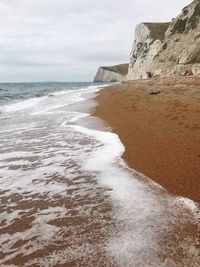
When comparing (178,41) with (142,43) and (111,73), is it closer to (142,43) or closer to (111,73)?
(142,43)

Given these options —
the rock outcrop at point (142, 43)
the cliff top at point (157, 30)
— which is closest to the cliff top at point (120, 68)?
the cliff top at point (157, 30)

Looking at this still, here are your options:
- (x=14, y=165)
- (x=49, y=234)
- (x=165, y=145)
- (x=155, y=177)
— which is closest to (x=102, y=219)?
(x=49, y=234)

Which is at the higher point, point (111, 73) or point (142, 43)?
point (142, 43)

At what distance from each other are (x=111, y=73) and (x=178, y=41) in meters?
115

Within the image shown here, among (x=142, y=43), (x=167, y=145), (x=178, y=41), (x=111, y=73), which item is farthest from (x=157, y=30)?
(x=111, y=73)

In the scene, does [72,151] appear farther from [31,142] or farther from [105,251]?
[105,251]

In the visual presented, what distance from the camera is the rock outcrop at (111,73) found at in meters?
161

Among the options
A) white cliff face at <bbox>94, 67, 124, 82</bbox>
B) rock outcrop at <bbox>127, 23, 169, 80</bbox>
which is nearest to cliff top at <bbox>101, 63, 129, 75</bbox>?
white cliff face at <bbox>94, 67, 124, 82</bbox>

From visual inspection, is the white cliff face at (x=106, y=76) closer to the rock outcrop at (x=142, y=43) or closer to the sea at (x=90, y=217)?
the rock outcrop at (x=142, y=43)

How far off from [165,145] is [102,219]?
4.17 metres

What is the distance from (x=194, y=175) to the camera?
585 centimetres

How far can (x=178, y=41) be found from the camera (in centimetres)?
5272

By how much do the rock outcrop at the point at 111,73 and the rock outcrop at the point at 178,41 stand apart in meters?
101

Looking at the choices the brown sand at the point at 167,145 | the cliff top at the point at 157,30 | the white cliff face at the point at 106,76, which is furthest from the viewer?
the white cliff face at the point at 106,76
